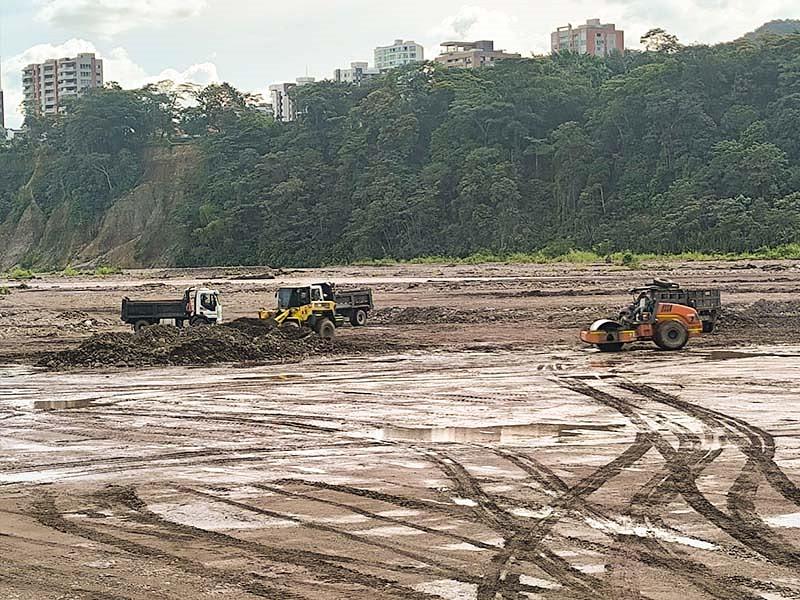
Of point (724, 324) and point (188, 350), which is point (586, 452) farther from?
point (724, 324)

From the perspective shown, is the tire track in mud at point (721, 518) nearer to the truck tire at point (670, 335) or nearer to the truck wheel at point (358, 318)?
the truck tire at point (670, 335)

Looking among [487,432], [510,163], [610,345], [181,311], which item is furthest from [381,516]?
[510,163]

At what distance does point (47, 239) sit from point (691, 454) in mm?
105311

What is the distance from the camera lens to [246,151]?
99.6 meters

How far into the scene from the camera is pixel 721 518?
32.0ft

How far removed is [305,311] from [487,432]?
15.4m

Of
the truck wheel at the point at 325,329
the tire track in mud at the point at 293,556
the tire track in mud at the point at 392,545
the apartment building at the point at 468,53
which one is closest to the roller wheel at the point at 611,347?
the truck wheel at the point at 325,329

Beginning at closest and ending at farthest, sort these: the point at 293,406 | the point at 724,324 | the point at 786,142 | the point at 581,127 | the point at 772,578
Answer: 1. the point at 772,578
2. the point at 293,406
3. the point at 724,324
4. the point at 786,142
5. the point at 581,127

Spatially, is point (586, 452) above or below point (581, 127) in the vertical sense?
below

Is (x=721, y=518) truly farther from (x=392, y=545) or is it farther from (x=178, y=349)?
(x=178, y=349)

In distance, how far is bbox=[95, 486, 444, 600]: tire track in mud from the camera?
7.90 meters

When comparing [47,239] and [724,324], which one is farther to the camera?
[47,239]

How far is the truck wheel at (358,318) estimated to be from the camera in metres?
33.8

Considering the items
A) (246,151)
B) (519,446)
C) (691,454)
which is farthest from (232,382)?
(246,151)
